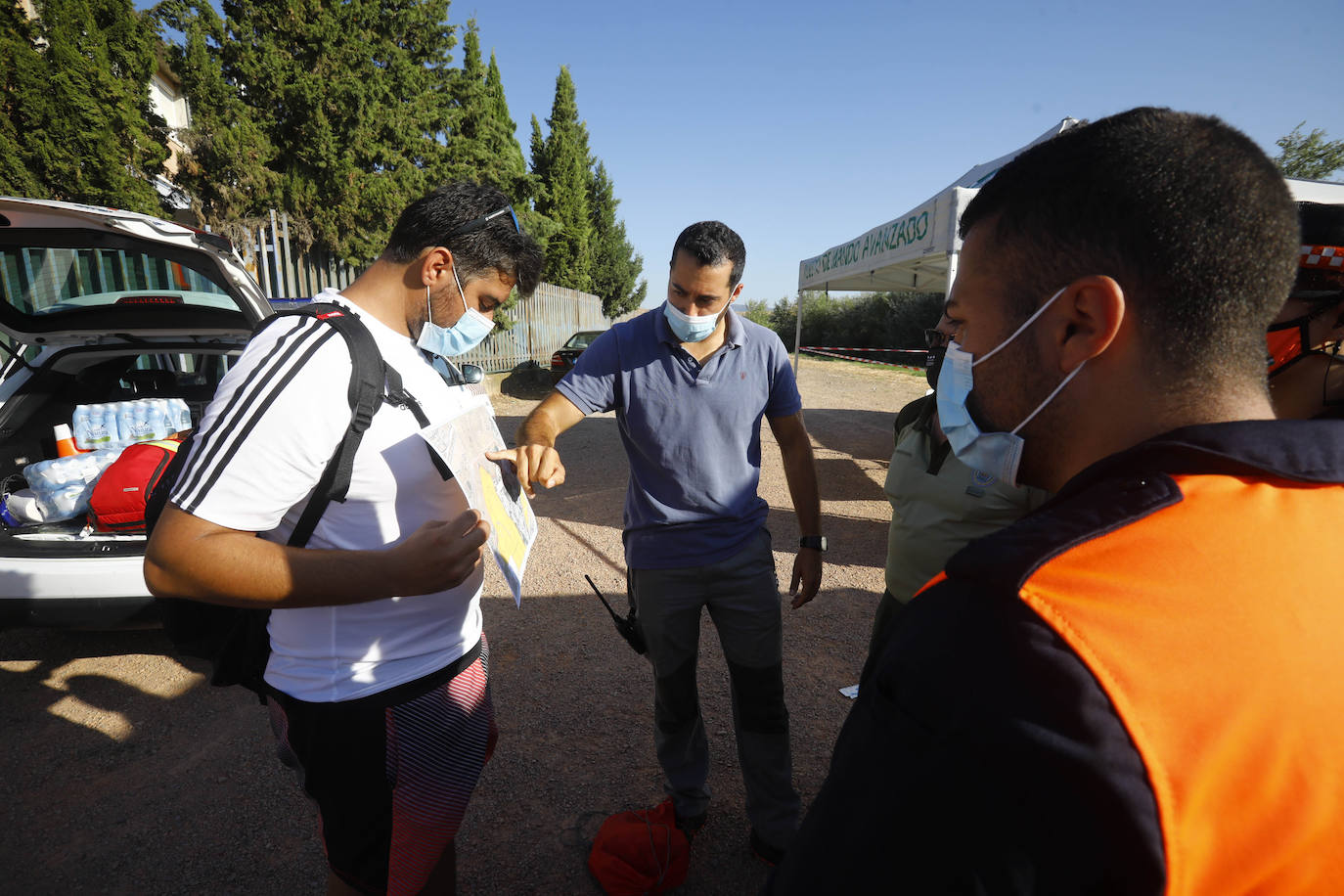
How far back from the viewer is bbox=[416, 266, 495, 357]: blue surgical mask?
5.49 feet

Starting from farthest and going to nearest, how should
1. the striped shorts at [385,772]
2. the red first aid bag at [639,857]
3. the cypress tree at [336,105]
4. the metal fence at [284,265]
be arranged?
1. the cypress tree at [336,105]
2. the metal fence at [284,265]
3. the red first aid bag at [639,857]
4. the striped shorts at [385,772]

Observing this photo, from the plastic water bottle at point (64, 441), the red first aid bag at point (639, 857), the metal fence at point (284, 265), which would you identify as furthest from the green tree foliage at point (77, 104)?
the red first aid bag at point (639, 857)

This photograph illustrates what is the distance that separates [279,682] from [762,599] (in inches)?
61.1

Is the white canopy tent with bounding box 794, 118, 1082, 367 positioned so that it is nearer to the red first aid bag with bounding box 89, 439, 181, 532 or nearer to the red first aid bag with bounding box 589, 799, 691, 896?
the red first aid bag with bounding box 589, 799, 691, 896

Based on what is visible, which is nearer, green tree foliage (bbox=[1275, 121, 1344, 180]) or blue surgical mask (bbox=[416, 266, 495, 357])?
blue surgical mask (bbox=[416, 266, 495, 357])

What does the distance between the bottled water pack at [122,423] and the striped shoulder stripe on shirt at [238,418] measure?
3.48 metres

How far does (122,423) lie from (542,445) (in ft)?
11.5

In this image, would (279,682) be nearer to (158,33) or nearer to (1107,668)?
(1107,668)

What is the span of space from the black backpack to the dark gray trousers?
1.22 metres

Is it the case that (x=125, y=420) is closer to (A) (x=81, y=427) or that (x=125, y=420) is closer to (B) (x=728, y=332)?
(A) (x=81, y=427)

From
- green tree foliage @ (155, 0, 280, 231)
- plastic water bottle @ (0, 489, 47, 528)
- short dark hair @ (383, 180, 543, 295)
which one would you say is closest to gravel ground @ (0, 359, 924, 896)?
plastic water bottle @ (0, 489, 47, 528)

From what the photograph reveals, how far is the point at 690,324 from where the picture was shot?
7.93ft

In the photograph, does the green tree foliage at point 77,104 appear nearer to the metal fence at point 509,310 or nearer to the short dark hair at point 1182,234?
the metal fence at point 509,310

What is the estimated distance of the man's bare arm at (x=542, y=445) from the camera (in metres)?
1.88
